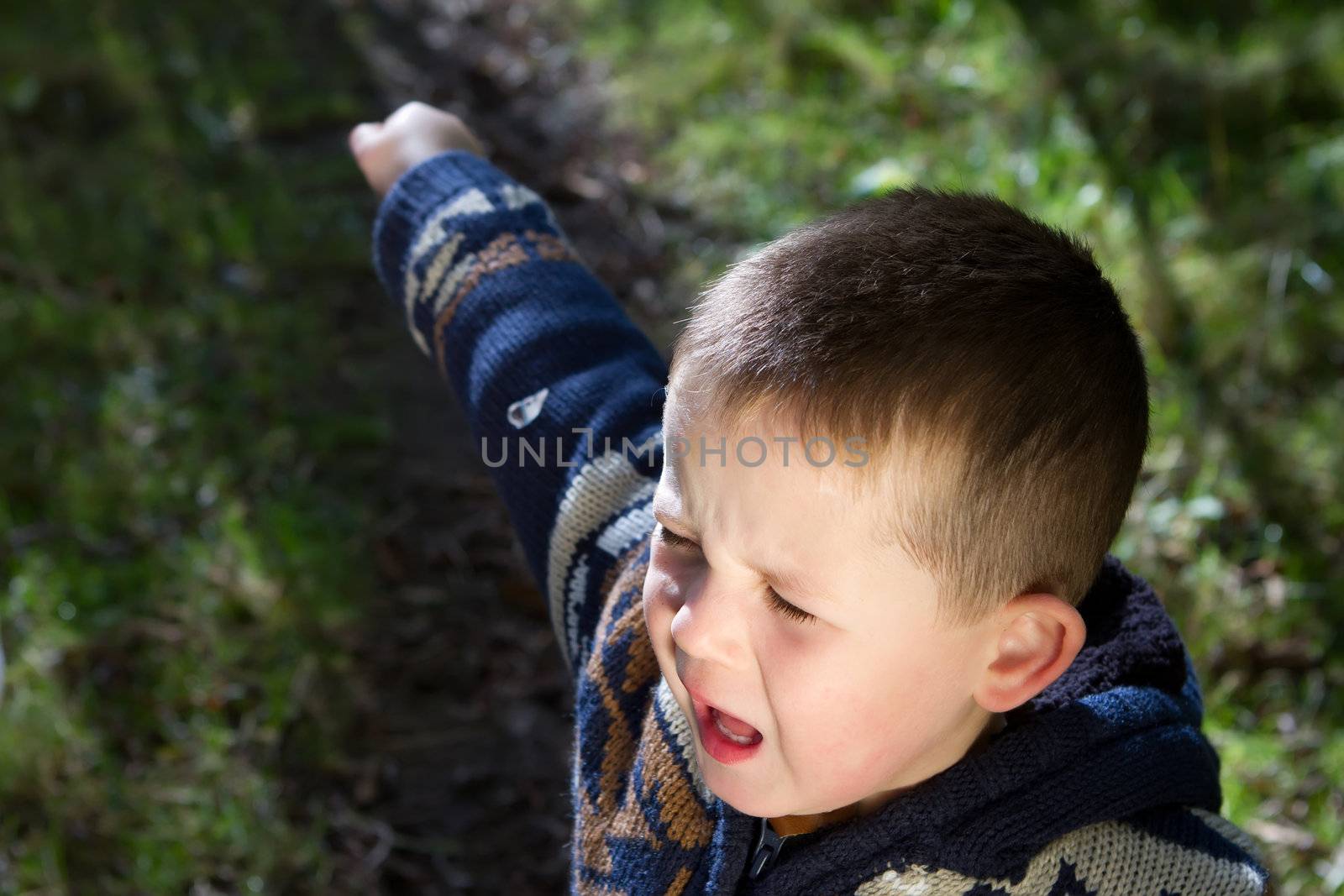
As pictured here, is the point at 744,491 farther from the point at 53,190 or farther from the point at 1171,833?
the point at 53,190

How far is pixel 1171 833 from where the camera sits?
3.73 ft

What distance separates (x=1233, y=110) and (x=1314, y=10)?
1.47 feet

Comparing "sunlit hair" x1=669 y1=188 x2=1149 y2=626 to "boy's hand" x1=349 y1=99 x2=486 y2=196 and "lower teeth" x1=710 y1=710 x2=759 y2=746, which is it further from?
"boy's hand" x1=349 y1=99 x2=486 y2=196

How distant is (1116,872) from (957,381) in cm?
48

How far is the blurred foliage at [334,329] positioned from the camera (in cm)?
221

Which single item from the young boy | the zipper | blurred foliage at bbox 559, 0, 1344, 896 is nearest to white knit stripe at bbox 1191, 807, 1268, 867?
the young boy

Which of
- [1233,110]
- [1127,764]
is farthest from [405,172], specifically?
[1233,110]

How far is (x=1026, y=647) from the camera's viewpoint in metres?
1.08

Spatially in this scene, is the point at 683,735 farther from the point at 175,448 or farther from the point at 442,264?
the point at 175,448

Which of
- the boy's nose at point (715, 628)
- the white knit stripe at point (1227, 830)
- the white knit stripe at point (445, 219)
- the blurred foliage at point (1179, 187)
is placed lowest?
the blurred foliage at point (1179, 187)

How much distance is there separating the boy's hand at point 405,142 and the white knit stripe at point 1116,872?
43.9 inches

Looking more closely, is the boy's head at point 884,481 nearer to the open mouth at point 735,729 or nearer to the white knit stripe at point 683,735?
the open mouth at point 735,729

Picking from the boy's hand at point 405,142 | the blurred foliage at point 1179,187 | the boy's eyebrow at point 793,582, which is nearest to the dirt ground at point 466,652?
the blurred foliage at point 1179,187

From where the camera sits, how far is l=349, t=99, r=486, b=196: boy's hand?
172cm
